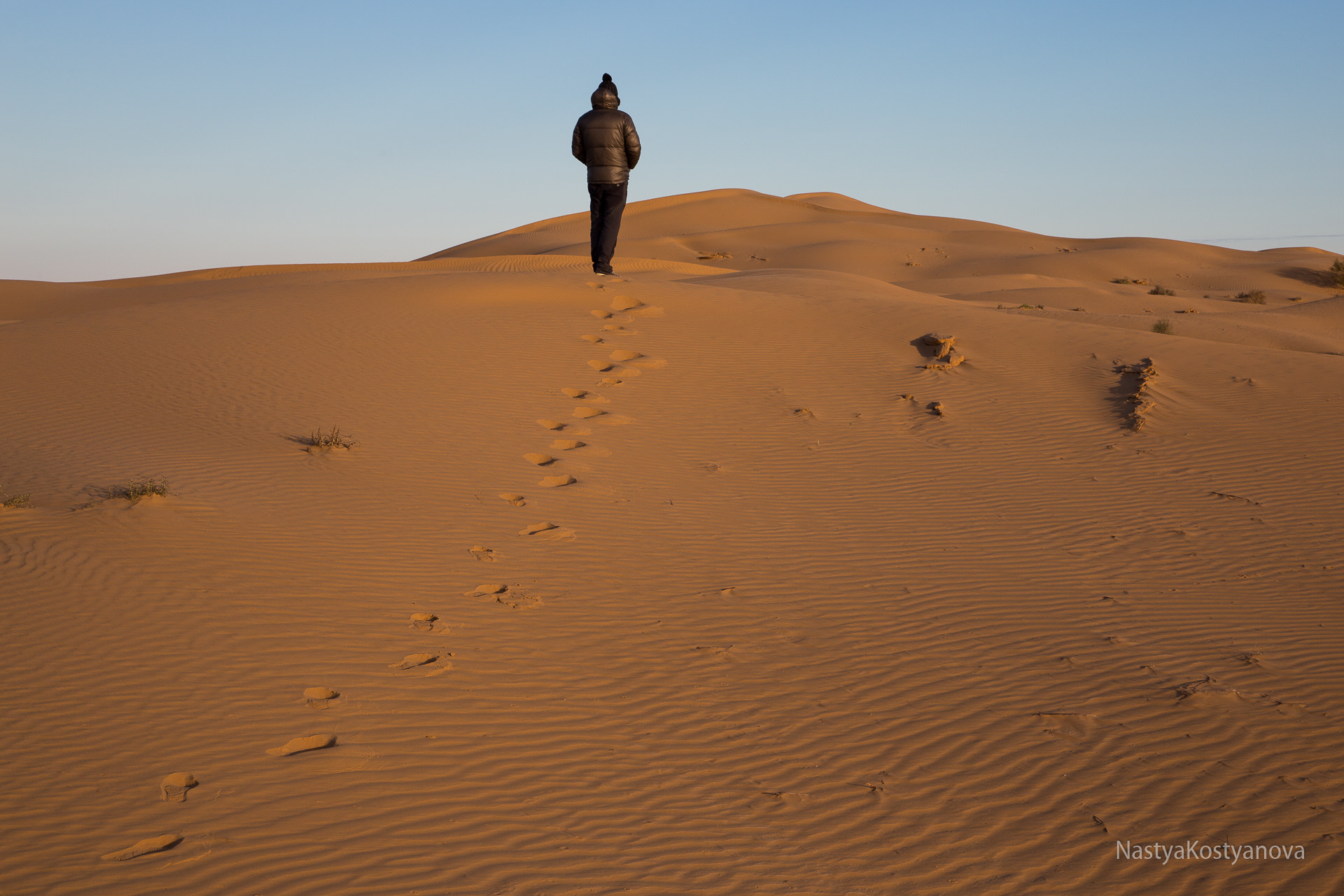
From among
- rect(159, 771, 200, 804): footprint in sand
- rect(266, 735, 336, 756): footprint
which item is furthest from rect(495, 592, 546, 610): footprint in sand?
rect(159, 771, 200, 804): footprint in sand

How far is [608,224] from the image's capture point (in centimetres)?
1277

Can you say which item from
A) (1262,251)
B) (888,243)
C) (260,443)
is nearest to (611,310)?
(260,443)

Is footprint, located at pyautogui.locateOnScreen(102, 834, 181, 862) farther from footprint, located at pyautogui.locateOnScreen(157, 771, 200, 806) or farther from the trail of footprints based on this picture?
footprint, located at pyautogui.locateOnScreen(157, 771, 200, 806)

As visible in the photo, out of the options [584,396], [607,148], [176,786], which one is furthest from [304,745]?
[607,148]

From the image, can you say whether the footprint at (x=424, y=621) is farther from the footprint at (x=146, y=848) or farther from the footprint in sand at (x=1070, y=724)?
the footprint in sand at (x=1070, y=724)

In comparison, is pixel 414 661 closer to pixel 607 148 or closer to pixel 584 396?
pixel 584 396

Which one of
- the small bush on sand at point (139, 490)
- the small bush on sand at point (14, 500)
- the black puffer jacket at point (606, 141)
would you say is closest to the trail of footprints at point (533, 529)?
the black puffer jacket at point (606, 141)

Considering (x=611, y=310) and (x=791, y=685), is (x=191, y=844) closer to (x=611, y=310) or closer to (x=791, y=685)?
(x=791, y=685)

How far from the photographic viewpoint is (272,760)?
3725mm

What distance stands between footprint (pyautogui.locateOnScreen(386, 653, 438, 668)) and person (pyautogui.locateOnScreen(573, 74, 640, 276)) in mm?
8663

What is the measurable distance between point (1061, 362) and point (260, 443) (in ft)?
28.1

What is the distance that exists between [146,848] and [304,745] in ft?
2.46

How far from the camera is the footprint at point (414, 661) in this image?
455 cm

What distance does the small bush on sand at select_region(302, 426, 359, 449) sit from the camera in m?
7.44
